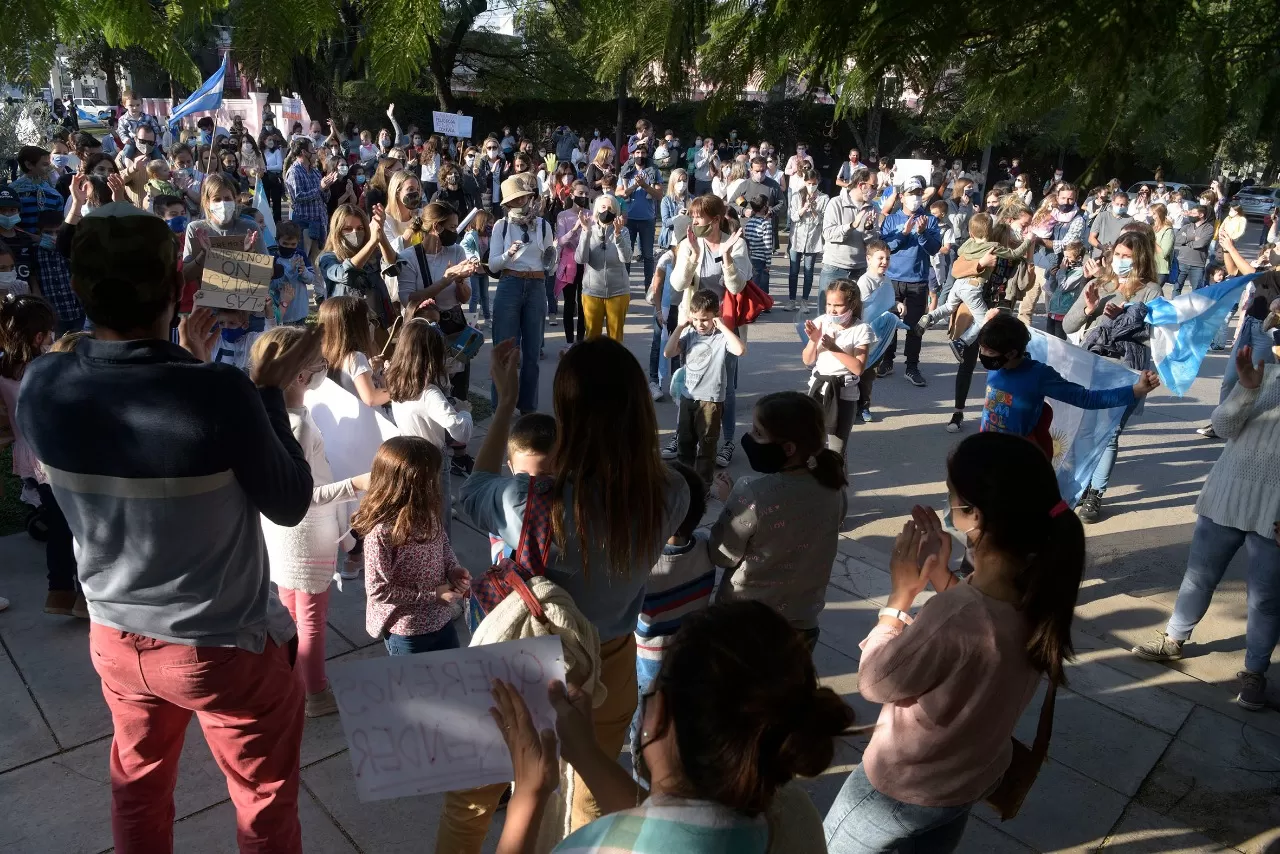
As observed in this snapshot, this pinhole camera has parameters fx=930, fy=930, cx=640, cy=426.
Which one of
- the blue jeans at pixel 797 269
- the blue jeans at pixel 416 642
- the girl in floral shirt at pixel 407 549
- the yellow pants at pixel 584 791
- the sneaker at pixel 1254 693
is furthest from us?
the blue jeans at pixel 797 269

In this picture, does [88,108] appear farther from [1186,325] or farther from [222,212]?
[1186,325]

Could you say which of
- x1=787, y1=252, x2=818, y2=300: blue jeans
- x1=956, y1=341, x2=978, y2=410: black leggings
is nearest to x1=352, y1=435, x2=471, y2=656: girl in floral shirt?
x1=956, y1=341, x2=978, y2=410: black leggings

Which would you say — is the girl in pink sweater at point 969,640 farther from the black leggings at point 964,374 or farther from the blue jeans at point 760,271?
the blue jeans at point 760,271

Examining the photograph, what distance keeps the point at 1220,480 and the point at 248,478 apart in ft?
13.8

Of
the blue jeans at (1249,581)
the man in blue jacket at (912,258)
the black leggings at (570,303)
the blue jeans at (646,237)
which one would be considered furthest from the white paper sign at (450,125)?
the blue jeans at (1249,581)

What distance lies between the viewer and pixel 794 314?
12406 millimetres

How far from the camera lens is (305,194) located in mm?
13203

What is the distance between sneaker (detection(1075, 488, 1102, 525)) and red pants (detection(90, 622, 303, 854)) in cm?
578

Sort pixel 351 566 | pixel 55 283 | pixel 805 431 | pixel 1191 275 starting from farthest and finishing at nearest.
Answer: pixel 1191 275 → pixel 55 283 → pixel 351 566 → pixel 805 431

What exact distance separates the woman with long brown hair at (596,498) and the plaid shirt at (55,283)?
6258 millimetres

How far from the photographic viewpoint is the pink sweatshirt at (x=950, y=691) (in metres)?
2.16

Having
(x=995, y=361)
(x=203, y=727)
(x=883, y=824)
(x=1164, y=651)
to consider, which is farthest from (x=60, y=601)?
(x=1164, y=651)

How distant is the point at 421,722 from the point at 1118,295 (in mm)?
6261

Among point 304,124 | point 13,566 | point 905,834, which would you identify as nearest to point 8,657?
point 13,566
